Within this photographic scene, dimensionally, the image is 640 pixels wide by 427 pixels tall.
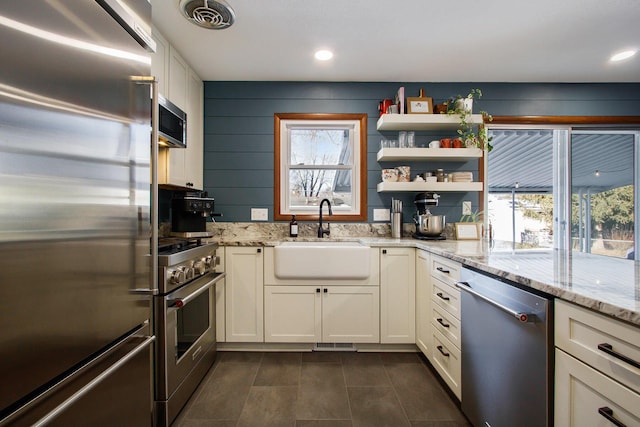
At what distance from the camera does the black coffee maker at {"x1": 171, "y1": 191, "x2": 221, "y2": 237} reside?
1.98m

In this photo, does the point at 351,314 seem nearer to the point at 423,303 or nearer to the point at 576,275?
the point at 423,303

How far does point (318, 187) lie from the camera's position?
2904 mm

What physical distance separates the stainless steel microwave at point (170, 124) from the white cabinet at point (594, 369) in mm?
1967

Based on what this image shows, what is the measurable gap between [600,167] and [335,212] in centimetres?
277

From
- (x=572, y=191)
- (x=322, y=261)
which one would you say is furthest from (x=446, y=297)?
(x=572, y=191)

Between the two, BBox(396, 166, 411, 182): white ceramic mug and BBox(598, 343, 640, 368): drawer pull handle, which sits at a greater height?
BBox(396, 166, 411, 182): white ceramic mug

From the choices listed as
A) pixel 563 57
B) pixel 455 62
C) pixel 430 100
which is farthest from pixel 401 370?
pixel 563 57

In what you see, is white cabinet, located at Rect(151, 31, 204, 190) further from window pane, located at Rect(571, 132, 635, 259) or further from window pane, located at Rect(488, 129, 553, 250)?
window pane, located at Rect(571, 132, 635, 259)

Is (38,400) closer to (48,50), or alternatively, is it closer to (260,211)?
(48,50)

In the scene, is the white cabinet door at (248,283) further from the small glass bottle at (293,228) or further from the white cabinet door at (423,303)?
the white cabinet door at (423,303)

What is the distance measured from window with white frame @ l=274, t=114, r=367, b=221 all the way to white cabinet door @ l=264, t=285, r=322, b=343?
0.80 m

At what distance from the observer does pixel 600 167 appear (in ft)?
9.52

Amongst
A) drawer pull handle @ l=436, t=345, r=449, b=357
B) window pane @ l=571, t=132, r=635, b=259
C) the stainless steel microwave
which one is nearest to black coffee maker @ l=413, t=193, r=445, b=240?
drawer pull handle @ l=436, t=345, r=449, b=357

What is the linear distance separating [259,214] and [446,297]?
1806mm
